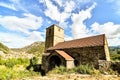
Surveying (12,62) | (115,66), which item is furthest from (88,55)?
(12,62)

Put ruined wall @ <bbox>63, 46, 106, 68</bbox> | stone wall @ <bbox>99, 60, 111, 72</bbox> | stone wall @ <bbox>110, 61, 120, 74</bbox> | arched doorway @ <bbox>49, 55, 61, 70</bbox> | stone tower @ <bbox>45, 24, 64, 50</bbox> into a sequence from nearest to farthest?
stone wall @ <bbox>110, 61, 120, 74</bbox>
stone wall @ <bbox>99, 60, 111, 72</bbox>
ruined wall @ <bbox>63, 46, 106, 68</bbox>
arched doorway @ <bbox>49, 55, 61, 70</bbox>
stone tower @ <bbox>45, 24, 64, 50</bbox>

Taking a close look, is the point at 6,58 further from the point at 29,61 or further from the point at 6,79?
the point at 6,79

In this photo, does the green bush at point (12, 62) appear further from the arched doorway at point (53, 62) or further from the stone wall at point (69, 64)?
the stone wall at point (69, 64)

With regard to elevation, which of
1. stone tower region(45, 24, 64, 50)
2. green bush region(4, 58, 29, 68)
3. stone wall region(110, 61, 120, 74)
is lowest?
stone wall region(110, 61, 120, 74)

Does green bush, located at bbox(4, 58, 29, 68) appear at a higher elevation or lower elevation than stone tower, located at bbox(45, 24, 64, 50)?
lower

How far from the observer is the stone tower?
26797mm

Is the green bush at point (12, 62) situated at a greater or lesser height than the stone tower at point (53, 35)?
lesser

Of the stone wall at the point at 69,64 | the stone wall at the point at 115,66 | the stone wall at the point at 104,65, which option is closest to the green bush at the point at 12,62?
the stone wall at the point at 69,64

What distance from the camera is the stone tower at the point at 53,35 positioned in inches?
1055

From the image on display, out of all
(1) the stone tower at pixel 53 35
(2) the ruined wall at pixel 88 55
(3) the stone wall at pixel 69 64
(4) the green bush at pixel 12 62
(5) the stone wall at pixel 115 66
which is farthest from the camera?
(1) the stone tower at pixel 53 35

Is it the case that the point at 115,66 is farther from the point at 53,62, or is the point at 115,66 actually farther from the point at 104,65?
the point at 53,62

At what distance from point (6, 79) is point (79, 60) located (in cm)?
1074

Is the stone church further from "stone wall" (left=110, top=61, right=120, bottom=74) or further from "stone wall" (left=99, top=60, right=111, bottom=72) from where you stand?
"stone wall" (left=110, top=61, right=120, bottom=74)

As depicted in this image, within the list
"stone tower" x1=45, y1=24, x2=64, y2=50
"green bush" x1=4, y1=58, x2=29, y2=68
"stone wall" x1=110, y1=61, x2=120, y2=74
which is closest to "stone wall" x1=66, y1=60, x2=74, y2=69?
"stone wall" x1=110, y1=61, x2=120, y2=74
